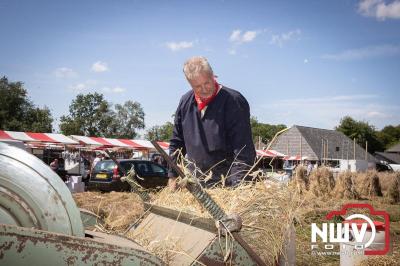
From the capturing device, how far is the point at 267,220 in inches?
108

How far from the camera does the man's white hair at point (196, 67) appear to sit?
352 cm

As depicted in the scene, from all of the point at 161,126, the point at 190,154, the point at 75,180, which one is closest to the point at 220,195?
the point at 190,154

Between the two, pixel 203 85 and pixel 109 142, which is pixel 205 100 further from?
pixel 109 142

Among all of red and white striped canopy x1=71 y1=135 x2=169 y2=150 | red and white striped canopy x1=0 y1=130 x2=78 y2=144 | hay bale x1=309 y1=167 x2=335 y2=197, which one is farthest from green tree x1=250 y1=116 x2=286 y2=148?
hay bale x1=309 y1=167 x2=335 y2=197

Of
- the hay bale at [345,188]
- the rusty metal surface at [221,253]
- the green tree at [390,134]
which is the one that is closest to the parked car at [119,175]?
the hay bale at [345,188]

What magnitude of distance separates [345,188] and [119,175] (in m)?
10.2

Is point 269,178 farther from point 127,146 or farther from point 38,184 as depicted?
point 127,146

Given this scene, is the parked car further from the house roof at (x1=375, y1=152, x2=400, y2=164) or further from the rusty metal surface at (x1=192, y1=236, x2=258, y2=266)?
the house roof at (x1=375, y1=152, x2=400, y2=164)

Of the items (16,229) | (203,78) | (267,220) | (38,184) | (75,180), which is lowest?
(75,180)

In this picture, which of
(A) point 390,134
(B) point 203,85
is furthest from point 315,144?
(A) point 390,134

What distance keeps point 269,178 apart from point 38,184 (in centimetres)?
180

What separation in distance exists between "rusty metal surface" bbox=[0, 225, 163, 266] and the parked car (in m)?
15.3

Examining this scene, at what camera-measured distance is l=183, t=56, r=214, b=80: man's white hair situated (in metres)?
3.52

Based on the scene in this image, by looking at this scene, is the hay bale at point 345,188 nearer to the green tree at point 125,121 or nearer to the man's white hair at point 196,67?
the man's white hair at point 196,67
